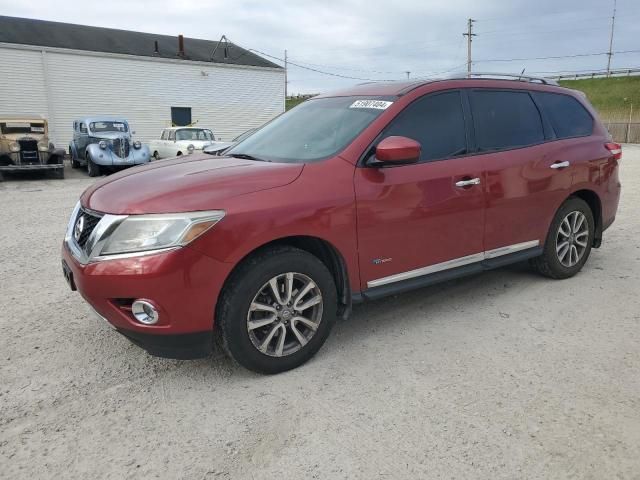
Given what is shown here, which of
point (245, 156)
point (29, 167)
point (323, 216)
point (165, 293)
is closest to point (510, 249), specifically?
point (323, 216)

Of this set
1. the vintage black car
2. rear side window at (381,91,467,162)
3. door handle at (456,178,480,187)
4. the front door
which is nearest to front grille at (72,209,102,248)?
the front door

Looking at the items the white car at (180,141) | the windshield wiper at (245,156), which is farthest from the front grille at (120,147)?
the windshield wiper at (245,156)

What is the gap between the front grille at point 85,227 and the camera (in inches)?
117

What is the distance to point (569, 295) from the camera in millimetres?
4469

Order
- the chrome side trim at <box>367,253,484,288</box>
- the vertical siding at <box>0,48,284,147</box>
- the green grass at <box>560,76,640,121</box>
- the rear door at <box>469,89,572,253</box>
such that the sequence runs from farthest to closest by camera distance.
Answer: the green grass at <box>560,76,640,121</box> < the vertical siding at <box>0,48,284,147</box> < the rear door at <box>469,89,572,253</box> < the chrome side trim at <box>367,253,484,288</box>

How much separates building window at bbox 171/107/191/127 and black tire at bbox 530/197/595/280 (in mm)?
25531

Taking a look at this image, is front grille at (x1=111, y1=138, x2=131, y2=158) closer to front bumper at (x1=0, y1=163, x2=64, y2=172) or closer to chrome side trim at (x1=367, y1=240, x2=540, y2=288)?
front bumper at (x1=0, y1=163, x2=64, y2=172)

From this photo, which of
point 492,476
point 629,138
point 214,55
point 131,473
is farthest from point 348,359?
point 629,138

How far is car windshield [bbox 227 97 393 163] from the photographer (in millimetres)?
3488

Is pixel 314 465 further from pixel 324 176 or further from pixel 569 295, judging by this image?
pixel 569 295

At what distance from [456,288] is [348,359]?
173 centimetres

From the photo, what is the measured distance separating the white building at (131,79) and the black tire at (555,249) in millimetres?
24634

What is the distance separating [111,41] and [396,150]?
28.6m

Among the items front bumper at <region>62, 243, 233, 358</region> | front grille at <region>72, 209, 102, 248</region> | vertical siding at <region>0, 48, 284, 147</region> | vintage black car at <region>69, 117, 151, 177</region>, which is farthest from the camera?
vertical siding at <region>0, 48, 284, 147</region>
